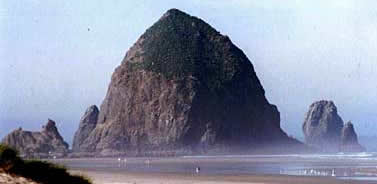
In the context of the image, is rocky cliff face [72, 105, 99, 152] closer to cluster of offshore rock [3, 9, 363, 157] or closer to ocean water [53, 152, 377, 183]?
cluster of offshore rock [3, 9, 363, 157]

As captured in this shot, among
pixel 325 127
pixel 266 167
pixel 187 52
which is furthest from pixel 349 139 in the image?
pixel 266 167

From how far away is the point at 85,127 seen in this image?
113 meters

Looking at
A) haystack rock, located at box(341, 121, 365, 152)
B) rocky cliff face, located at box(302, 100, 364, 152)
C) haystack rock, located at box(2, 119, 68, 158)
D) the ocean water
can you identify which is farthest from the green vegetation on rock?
the ocean water

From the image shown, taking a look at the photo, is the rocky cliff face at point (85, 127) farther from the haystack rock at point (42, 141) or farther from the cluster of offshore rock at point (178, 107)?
the haystack rock at point (42, 141)

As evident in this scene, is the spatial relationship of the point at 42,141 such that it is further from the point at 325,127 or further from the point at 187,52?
the point at 325,127

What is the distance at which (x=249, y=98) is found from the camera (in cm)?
11006

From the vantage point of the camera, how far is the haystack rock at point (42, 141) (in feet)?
307

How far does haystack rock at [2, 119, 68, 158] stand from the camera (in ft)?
307

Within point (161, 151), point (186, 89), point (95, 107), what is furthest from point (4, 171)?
point (95, 107)

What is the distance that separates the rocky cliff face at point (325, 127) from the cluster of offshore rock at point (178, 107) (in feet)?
22.7

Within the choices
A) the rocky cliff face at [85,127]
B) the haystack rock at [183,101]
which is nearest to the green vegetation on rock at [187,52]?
the haystack rock at [183,101]

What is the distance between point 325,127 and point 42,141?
54.7 m

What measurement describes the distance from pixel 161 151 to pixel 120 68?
61.4ft

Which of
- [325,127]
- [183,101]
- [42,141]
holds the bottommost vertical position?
[42,141]
